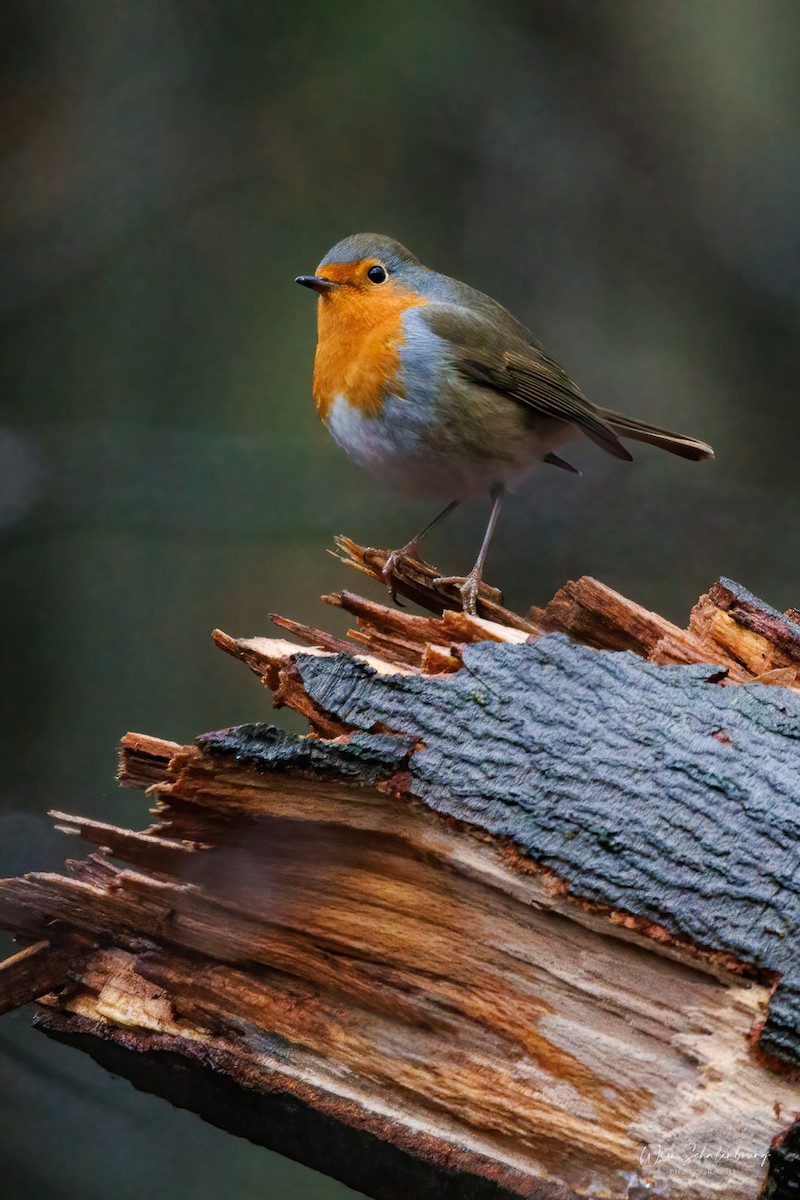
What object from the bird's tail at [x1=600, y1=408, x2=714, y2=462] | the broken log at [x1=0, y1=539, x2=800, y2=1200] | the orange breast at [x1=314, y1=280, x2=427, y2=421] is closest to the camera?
the broken log at [x1=0, y1=539, x2=800, y2=1200]

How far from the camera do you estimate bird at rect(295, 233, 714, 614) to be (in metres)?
1.65

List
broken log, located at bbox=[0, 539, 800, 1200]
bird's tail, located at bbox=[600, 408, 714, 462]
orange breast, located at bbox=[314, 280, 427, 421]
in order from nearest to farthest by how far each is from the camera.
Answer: broken log, located at bbox=[0, 539, 800, 1200] < orange breast, located at bbox=[314, 280, 427, 421] < bird's tail, located at bbox=[600, 408, 714, 462]

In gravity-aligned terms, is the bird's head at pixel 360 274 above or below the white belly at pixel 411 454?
above

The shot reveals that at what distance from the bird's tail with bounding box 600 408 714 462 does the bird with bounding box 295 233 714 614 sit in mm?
93

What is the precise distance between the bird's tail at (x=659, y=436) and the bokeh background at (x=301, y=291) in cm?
32

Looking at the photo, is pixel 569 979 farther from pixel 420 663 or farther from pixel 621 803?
pixel 420 663

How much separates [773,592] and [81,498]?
1411 mm

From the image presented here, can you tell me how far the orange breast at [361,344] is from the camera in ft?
5.39

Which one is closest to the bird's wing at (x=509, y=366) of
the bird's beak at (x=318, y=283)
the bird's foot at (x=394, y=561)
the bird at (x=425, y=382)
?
the bird at (x=425, y=382)

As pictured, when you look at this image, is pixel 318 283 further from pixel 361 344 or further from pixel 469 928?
pixel 469 928

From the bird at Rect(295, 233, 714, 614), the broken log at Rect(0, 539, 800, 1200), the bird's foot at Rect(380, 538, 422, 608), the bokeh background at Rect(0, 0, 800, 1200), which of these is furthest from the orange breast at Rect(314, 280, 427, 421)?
the broken log at Rect(0, 539, 800, 1200)

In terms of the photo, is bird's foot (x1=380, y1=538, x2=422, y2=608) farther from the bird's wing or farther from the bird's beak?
the bird's beak

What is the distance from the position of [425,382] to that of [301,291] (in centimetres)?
55

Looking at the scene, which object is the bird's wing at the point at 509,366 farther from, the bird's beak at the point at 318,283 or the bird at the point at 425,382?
the bird's beak at the point at 318,283
